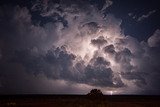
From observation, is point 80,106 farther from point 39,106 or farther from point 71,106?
point 39,106

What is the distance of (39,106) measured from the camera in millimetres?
65500

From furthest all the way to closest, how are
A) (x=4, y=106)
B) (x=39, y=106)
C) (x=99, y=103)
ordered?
(x=39, y=106) < (x=4, y=106) < (x=99, y=103)

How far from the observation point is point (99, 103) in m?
47.7

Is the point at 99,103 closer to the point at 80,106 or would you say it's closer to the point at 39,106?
the point at 80,106

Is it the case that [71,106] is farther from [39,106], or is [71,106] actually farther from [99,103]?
[39,106]

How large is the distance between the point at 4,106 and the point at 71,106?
15.5m

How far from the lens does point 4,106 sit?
57469mm

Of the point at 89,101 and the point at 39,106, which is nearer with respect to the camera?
the point at 89,101

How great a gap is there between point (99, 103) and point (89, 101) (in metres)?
1.70

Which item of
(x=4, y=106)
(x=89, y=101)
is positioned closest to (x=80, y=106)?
(x=89, y=101)

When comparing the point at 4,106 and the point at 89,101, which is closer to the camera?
the point at 89,101

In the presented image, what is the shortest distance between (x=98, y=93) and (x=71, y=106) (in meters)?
5.48

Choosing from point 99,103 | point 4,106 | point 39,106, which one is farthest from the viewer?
point 39,106

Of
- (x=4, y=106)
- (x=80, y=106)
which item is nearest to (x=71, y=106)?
(x=80, y=106)
